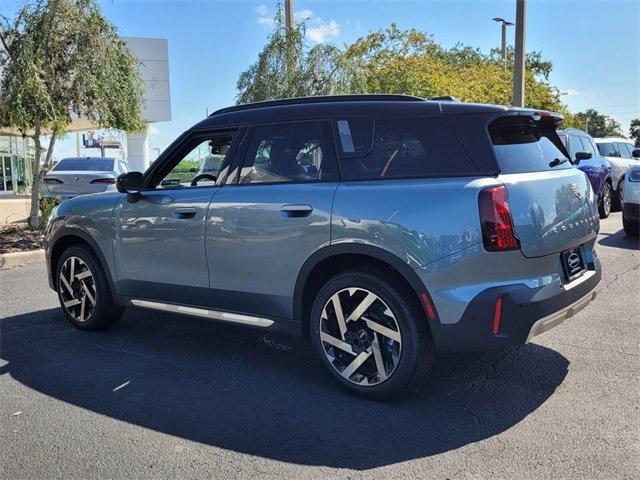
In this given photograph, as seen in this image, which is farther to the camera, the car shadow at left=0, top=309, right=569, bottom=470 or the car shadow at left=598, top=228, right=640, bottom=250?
the car shadow at left=598, top=228, right=640, bottom=250

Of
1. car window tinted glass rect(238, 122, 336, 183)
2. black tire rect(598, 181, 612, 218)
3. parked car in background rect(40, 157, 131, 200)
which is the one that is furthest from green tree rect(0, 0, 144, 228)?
black tire rect(598, 181, 612, 218)

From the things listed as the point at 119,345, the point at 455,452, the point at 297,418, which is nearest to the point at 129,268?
the point at 119,345

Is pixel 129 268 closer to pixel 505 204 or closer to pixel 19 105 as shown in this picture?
pixel 505 204

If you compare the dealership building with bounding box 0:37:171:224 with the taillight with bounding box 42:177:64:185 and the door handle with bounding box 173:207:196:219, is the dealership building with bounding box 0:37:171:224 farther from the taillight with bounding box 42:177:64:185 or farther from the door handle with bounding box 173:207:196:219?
the door handle with bounding box 173:207:196:219

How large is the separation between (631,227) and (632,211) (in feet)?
1.85

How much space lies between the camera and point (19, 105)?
9.82 metres

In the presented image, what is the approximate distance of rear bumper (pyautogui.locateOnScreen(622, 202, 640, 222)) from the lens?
9201 millimetres

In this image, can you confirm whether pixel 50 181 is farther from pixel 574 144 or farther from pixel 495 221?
pixel 495 221

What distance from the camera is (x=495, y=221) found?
127 inches

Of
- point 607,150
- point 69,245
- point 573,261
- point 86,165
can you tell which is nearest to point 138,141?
point 86,165

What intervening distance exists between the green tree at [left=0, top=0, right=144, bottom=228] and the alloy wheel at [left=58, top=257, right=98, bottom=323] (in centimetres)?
562

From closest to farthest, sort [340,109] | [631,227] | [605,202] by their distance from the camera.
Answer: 1. [340,109]
2. [631,227]
3. [605,202]

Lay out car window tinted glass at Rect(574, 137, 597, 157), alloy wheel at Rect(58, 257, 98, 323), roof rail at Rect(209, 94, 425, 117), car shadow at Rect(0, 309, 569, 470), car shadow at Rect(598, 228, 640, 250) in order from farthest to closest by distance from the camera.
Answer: car window tinted glass at Rect(574, 137, 597, 157) → car shadow at Rect(598, 228, 640, 250) → alloy wheel at Rect(58, 257, 98, 323) → roof rail at Rect(209, 94, 425, 117) → car shadow at Rect(0, 309, 569, 470)

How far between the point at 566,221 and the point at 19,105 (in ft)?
30.6
